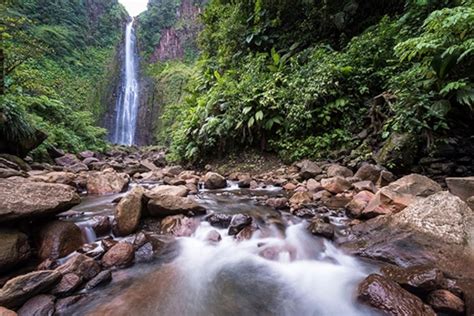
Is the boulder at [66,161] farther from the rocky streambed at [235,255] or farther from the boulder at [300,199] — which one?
the boulder at [300,199]

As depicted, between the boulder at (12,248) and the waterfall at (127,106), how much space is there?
1969cm

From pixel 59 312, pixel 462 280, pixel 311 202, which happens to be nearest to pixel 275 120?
pixel 311 202

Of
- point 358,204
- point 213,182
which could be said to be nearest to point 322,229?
point 358,204

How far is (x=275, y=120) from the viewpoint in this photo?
682 cm

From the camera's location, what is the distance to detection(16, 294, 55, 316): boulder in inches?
68.0

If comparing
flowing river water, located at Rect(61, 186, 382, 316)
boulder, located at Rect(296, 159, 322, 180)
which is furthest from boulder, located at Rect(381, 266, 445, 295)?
boulder, located at Rect(296, 159, 322, 180)

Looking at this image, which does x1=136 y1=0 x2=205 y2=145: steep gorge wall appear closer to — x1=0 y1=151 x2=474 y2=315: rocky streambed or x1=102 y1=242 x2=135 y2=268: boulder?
x1=0 y1=151 x2=474 y2=315: rocky streambed

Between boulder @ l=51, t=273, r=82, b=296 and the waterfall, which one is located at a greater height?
the waterfall

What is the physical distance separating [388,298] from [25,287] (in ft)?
8.65

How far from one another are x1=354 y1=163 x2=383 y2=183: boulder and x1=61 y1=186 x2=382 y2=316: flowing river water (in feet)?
5.73

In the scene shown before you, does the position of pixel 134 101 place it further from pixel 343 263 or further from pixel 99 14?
pixel 343 263

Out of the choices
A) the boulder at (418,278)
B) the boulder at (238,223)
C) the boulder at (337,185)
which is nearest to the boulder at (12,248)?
the boulder at (238,223)

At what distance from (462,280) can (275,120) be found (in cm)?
529

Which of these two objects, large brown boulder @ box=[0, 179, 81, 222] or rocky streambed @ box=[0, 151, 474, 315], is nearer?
rocky streambed @ box=[0, 151, 474, 315]
